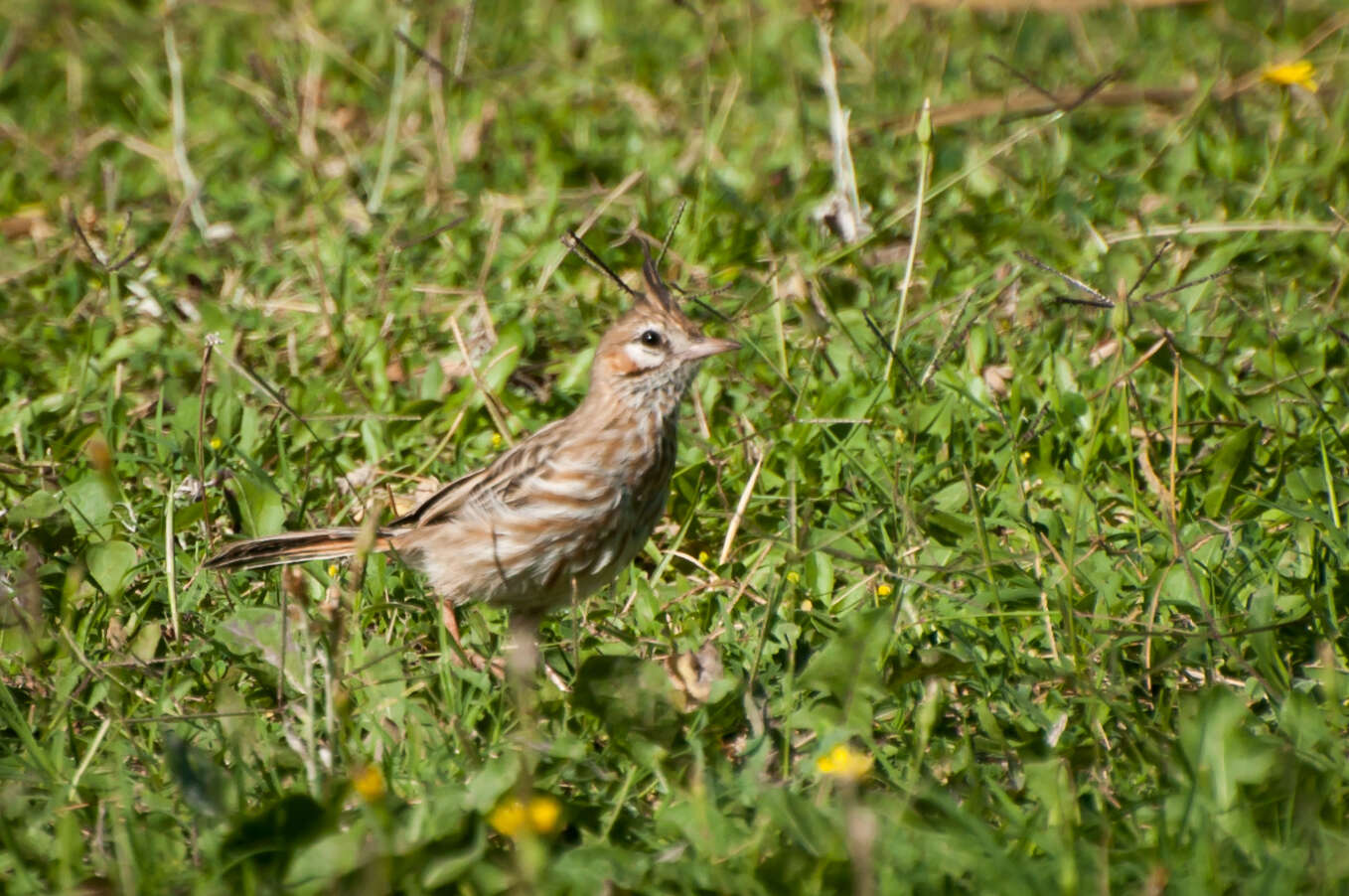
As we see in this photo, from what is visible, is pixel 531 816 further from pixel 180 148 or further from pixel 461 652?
pixel 180 148

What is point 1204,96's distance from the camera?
711 cm

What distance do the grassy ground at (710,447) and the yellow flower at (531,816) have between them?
2 centimetres

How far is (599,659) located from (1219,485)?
2363 mm

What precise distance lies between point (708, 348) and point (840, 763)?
1.76 m

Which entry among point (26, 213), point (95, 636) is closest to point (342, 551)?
point (95, 636)

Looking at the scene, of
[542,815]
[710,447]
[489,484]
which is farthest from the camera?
[710,447]

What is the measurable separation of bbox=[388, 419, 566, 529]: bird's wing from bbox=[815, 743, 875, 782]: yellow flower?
1562 millimetres

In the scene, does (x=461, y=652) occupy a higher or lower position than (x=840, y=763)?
lower

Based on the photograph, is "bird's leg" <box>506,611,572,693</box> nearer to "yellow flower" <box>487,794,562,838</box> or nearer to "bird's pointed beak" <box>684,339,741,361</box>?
"yellow flower" <box>487,794,562,838</box>

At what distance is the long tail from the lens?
4680mm

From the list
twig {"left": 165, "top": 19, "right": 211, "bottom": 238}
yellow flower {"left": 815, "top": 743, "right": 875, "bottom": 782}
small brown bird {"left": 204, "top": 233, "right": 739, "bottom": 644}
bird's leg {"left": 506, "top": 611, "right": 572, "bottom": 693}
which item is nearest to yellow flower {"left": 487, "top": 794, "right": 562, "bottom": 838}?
bird's leg {"left": 506, "top": 611, "right": 572, "bottom": 693}

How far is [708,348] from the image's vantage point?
4.90m

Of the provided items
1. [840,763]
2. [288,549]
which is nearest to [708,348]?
[288,549]

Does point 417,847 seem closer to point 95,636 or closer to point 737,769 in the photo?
point 737,769
